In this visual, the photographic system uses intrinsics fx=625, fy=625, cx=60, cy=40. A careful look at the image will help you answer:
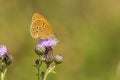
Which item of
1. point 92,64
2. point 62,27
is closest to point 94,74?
point 92,64

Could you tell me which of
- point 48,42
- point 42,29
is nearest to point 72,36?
point 42,29

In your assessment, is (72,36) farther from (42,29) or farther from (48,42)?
(48,42)

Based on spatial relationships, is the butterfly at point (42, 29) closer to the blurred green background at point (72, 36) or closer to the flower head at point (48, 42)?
the flower head at point (48, 42)

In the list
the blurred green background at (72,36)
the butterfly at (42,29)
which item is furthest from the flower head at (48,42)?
the blurred green background at (72,36)

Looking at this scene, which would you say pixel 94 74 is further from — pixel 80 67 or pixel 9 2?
pixel 9 2

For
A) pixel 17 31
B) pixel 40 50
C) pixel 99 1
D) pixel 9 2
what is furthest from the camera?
pixel 99 1

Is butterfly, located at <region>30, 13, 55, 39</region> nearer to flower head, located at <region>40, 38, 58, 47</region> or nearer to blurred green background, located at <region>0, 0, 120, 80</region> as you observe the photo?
flower head, located at <region>40, 38, 58, 47</region>
